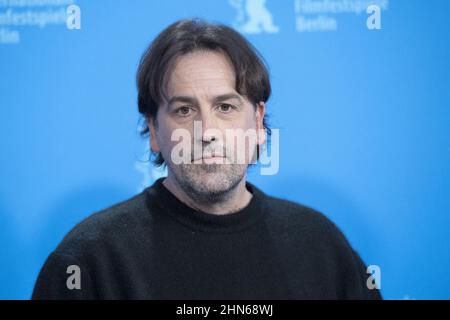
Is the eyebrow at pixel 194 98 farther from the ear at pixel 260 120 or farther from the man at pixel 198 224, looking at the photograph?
the ear at pixel 260 120

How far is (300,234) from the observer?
4.89ft

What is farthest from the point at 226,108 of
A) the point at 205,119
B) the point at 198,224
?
the point at 198,224

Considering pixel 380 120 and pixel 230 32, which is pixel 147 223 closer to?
pixel 230 32

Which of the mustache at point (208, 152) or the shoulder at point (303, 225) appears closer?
the mustache at point (208, 152)

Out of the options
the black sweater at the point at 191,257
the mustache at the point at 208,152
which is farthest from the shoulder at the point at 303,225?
the mustache at the point at 208,152

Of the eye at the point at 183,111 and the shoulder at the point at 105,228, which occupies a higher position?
the eye at the point at 183,111

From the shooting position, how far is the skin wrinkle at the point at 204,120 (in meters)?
1.35

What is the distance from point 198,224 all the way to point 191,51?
0.44 m

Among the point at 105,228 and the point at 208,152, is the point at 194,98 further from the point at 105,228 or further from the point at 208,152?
the point at 105,228

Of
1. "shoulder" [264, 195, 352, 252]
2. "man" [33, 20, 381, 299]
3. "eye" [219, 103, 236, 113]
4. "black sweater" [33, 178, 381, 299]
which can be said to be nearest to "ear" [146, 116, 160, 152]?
"man" [33, 20, 381, 299]

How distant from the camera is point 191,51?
1396 millimetres

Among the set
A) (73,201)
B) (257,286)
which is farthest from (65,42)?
(257,286)

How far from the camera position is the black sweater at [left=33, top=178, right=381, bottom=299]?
133 centimetres
